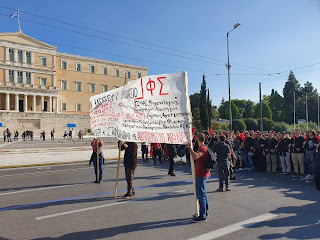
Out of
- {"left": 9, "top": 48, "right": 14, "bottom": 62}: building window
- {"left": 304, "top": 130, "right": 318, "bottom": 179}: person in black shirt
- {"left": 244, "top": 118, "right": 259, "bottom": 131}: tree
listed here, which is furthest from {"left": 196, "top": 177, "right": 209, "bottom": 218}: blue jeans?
{"left": 9, "top": 48, "right": 14, "bottom": 62}: building window

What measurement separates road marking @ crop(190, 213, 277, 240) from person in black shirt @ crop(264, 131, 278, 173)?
6.22m

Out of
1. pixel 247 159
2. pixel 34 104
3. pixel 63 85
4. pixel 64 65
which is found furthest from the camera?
pixel 63 85

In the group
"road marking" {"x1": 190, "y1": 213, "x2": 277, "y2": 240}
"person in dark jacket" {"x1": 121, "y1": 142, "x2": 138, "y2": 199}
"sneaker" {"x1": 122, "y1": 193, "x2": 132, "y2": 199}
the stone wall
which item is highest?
the stone wall

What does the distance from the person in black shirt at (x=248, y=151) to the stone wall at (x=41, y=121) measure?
177 feet

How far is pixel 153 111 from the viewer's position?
627 cm

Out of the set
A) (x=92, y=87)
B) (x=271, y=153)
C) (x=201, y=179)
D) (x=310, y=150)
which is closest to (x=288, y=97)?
(x=92, y=87)

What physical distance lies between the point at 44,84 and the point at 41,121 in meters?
11.2

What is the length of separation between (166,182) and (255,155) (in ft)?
16.3

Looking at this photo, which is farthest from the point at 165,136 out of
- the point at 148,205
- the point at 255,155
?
the point at 255,155

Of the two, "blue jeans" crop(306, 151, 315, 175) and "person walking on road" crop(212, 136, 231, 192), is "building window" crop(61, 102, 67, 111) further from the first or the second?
"blue jeans" crop(306, 151, 315, 175)

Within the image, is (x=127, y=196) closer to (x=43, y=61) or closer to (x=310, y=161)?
(x=310, y=161)

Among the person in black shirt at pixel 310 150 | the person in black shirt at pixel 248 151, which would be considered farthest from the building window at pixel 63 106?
the person in black shirt at pixel 310 150

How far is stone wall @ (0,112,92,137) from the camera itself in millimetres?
54312

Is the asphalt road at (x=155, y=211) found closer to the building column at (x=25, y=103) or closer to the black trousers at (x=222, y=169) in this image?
the black trousers at (x=222, y=169)
